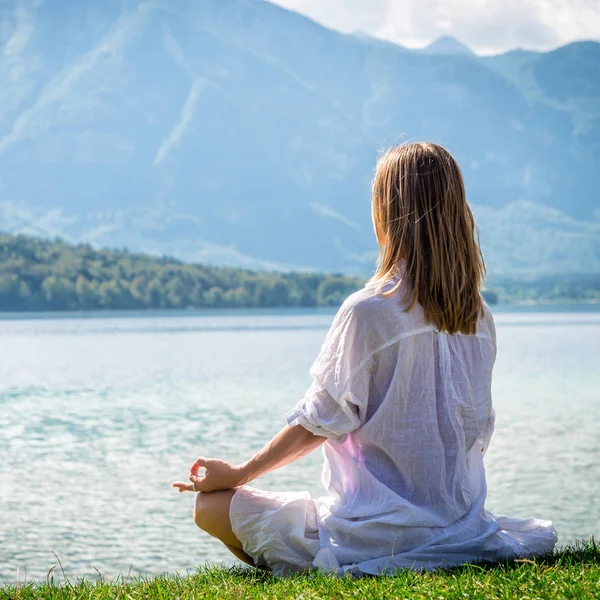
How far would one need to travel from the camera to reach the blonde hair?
3.24 metres

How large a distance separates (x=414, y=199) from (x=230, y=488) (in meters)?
1.18

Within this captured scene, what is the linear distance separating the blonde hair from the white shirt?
0.06 m

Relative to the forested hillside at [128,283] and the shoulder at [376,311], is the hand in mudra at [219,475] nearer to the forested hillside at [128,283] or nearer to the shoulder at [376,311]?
the shoulder at [376,311]

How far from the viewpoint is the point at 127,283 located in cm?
8706

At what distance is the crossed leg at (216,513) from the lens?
3.41 metres

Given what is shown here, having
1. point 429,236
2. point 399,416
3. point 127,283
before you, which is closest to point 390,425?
point 399,416

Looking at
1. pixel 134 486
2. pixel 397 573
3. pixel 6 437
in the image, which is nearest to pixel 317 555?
pixel 397 573

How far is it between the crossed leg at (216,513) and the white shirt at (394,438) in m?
0.33

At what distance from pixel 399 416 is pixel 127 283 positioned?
85.3 m

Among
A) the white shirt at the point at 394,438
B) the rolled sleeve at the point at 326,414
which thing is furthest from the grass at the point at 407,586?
the rolled sleeve at the point at 326,414

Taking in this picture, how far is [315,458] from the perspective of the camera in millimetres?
11594

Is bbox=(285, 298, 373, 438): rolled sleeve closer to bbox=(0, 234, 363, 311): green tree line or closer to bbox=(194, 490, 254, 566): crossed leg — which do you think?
bbox=(194, 490, 254, 566): crossed leg

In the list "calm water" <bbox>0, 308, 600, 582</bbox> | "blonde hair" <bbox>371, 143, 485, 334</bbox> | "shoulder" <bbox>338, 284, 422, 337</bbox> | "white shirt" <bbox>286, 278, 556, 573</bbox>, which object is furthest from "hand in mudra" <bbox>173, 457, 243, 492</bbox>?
"calm water" <bbox>0, 308, 600, 582</bbox>

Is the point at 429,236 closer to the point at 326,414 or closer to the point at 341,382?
the point at 341,382
